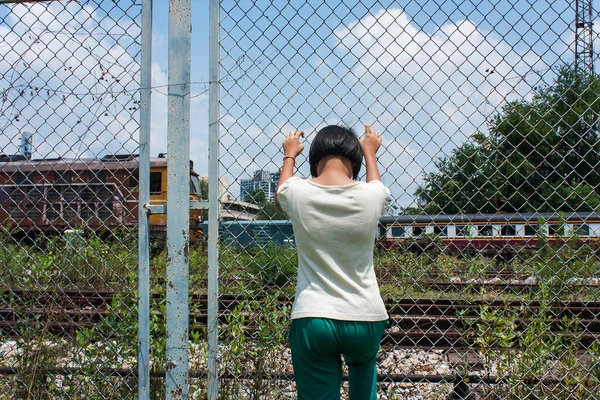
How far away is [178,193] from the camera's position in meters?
2.32

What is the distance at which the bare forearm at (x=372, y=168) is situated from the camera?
2202mm

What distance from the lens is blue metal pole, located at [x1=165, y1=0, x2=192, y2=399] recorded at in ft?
7.62

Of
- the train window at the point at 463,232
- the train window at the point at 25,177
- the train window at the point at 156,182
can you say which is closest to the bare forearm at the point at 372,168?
the train window at the point at 463,232

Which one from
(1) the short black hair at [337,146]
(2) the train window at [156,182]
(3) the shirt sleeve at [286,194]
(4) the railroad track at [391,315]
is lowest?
(4) the railroad track at [391,315]

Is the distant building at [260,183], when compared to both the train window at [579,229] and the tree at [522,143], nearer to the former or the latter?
the tree at [522,143]

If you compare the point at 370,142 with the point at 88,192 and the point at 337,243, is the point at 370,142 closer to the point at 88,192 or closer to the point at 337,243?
the point at 337,243

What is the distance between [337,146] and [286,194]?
28cm

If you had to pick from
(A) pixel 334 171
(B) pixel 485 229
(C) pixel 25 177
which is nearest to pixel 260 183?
(A) pixel 334 171

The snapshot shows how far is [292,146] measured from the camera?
2.28 meters

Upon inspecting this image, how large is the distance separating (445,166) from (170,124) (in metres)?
1.29

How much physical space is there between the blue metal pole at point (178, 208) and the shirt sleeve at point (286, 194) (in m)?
0.47

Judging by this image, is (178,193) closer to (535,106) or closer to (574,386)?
(535,106)

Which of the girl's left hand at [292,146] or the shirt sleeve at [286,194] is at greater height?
the girl's left hand at [292,146]

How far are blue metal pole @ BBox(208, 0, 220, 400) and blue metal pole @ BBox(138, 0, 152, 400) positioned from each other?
0.28 m
